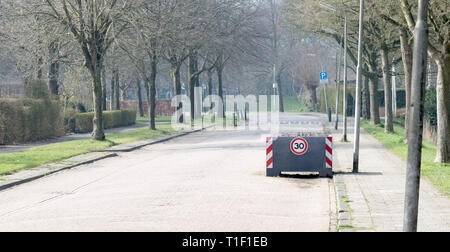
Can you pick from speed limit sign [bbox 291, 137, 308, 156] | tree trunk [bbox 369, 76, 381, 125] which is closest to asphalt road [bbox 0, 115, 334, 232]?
speed limit sign [bbox 291, 137, 308, 156]

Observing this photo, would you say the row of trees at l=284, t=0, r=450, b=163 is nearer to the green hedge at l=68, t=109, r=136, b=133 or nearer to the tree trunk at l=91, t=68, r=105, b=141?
the tree trunk at l=91, t=68, r=105, b=141

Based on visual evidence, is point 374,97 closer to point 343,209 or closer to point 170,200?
point 170,200

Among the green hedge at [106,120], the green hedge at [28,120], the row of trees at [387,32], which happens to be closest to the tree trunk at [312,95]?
the row of trees at [387,32]

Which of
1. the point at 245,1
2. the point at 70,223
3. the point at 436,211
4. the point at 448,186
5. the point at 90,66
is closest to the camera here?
the point at 70,223

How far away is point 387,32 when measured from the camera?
30.5 m

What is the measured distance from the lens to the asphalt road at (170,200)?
9.57 meters

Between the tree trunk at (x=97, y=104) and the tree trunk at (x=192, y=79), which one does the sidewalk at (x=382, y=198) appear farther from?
the tree trunk at (x=192, y=79)

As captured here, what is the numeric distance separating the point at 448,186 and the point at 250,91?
91161 mm

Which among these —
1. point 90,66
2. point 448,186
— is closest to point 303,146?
point 448,186

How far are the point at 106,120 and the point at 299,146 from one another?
2836 centimetres

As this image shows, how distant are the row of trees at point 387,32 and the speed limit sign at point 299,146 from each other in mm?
4517
